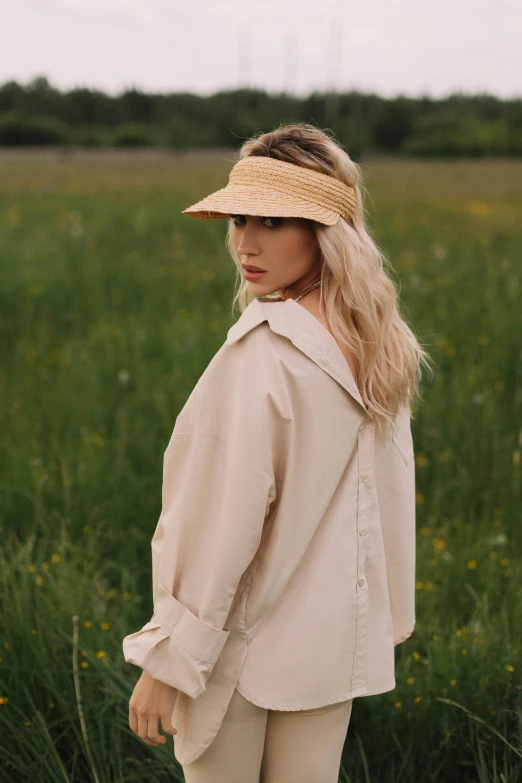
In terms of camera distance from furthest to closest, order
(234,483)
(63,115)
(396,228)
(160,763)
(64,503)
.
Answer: (63,115)
(396,228)
(64,503)
(160,763)
(234,483)

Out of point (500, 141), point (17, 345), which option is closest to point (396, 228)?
point (17, 345)

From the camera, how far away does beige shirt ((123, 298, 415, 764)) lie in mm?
1283

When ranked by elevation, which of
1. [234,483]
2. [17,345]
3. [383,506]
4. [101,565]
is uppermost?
[234,483]

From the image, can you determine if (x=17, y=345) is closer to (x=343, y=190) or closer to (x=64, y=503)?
(x=64, y=503)

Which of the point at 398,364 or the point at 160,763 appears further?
the point at 160,763

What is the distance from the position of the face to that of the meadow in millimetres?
489

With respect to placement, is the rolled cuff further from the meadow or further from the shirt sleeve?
the meadow

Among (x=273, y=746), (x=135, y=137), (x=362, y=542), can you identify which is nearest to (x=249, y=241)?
(x=362, y=542)

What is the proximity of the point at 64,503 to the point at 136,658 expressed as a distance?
78.6 inches

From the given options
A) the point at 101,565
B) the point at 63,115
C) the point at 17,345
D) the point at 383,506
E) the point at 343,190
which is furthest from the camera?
the point at 63,115

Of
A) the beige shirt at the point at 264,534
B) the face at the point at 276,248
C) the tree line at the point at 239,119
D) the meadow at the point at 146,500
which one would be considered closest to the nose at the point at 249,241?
the face at the point at 276,248

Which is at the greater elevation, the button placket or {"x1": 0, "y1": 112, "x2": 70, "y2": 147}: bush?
{"x1": 0, "y1": 112, "x2": 70, "y2": 147}: bush

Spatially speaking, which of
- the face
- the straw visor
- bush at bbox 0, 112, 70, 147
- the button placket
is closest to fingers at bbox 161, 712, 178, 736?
the button placket

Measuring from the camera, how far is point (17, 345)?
5062mm
